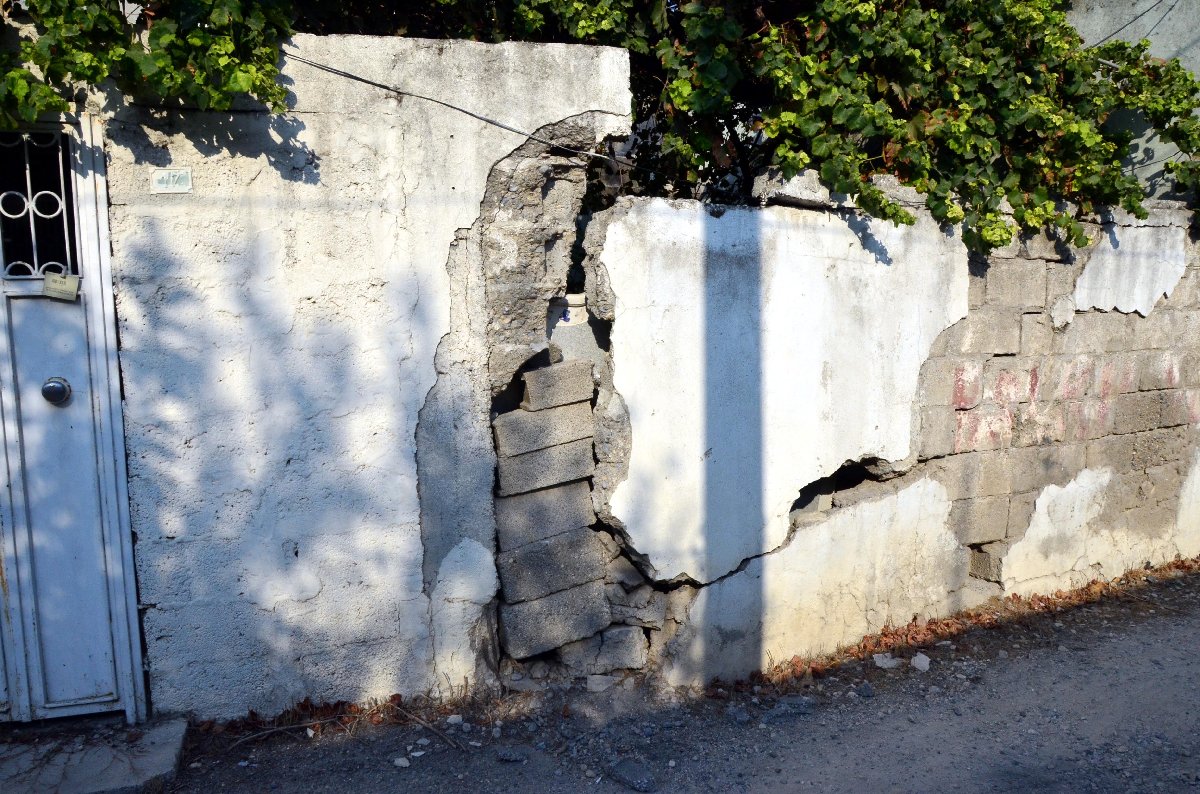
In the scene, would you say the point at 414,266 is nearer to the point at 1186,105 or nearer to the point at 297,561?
the point at 297,561

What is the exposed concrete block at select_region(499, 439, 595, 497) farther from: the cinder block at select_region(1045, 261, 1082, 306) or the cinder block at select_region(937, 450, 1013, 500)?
the cinder block at select_region(1045, 261, 1082, 306)

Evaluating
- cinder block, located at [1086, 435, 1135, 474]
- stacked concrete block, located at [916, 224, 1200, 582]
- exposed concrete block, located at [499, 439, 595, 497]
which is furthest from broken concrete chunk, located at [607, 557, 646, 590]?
cinder block, located at [1086, 435, 1135, 474]

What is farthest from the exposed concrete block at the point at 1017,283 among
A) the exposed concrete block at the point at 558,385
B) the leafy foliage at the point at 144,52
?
the leafy foliage at the point at 144,52

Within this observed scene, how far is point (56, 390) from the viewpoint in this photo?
3004 millimetres

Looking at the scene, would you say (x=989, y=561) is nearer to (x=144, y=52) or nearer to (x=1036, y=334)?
(x=1036, y=334)

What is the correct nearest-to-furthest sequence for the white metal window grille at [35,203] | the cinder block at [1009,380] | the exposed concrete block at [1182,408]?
→ the white metal window grille at [35,203]
the cinder block at [1009,380]
the exposed concrete block at [1182,408]

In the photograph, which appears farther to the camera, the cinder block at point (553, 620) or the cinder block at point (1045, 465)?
the cinder block at point (1045, 465)

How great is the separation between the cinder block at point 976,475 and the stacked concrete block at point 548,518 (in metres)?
2.09

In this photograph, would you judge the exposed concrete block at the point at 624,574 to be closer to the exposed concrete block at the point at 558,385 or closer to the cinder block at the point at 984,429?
the exposed concrete block at the point at 558,385

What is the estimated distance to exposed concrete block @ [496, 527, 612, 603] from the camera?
357 cm

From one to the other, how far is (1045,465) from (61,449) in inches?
193

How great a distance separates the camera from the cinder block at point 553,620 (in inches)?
142

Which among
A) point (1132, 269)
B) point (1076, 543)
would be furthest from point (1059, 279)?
point (1076, 543)

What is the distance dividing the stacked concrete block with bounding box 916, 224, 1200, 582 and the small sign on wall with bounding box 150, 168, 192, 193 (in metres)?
3.50
